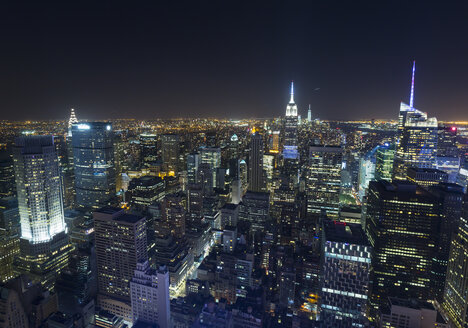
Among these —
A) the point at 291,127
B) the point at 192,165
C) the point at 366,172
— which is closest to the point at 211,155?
the point at 192,165

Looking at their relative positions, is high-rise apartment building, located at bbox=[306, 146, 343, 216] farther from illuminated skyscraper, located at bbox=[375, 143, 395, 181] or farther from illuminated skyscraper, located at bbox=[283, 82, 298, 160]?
illuminated skyscraper, located at bbox=[283, 82, 298, 160]

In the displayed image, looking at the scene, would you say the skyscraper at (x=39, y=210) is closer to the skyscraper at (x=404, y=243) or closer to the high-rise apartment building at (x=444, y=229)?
the skyscraper at (x=404, y=243)

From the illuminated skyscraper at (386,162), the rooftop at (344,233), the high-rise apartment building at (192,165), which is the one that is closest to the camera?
the rooftop at (344,233)

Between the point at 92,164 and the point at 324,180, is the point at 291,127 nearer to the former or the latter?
the point at 324,180

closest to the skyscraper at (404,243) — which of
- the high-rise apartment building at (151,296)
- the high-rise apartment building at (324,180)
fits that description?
the high-rise apartment building at (324,180)

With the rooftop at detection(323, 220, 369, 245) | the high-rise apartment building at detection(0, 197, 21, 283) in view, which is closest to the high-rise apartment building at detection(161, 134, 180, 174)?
the high-rise apartment building at detection(0, 197, 21, 283)

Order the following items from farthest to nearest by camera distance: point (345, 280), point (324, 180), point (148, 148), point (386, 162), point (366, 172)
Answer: point (148, 148) → point (366, 172) → point (386, 162) → point (324, 180) → point (345, 280)
